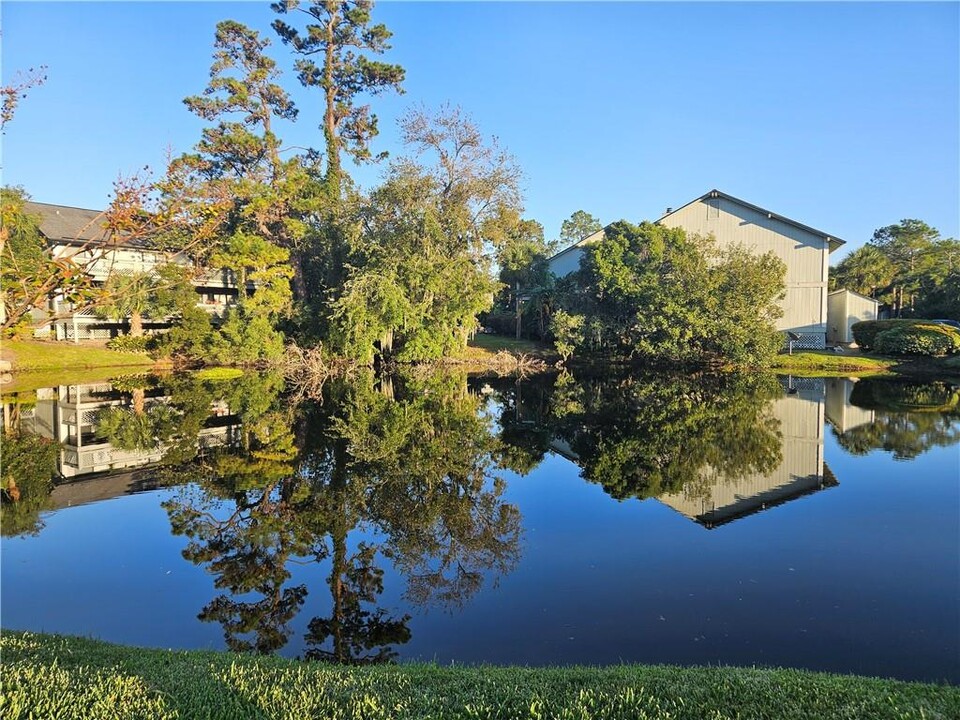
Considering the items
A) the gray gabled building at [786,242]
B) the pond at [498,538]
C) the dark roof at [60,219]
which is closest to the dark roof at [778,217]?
the gray gabled building at [786,242]

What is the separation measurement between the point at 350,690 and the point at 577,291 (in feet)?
116

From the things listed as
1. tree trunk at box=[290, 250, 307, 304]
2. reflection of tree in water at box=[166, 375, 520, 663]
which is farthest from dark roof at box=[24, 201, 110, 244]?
reflection of tree in water at box=[166, 375, 520, 663]

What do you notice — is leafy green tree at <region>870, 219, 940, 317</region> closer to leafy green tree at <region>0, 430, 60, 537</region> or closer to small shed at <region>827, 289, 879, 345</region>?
small shed at <region>827, 289, 879, 345</region>

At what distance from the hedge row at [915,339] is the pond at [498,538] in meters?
17.3

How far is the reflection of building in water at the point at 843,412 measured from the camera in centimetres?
1773

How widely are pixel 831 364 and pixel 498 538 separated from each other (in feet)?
101

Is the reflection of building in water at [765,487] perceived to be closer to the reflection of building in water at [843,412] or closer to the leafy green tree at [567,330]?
the reflection of building in water at [843,412]

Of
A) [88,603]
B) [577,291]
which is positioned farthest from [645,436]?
[577,291]

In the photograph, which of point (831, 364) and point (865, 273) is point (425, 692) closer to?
point (831, 364)

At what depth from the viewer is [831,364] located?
32.9 metres

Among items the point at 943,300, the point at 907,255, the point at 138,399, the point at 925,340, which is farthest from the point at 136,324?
the point at 907,255

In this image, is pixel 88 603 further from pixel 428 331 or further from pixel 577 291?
pixel 577 291

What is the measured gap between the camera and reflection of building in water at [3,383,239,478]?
43.7 ft

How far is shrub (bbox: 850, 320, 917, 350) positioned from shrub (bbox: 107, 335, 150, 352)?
41.7m
